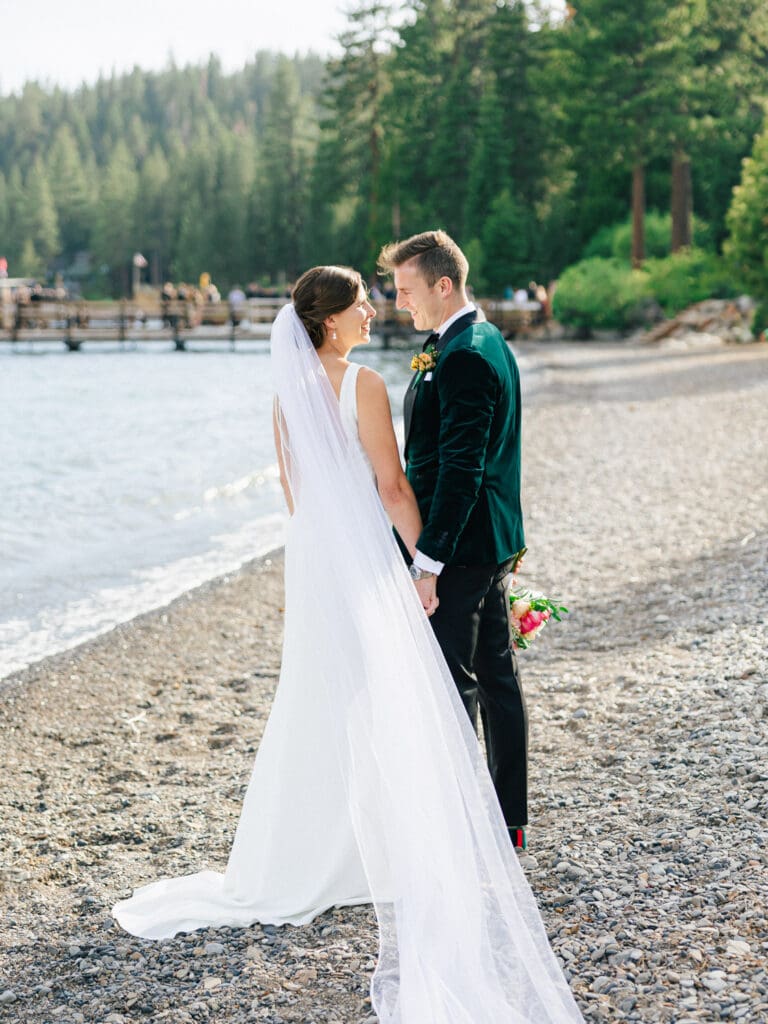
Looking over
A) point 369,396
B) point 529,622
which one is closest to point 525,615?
point 529,622

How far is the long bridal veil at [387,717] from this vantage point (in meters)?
3.36

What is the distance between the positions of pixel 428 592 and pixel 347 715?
19.0 inches

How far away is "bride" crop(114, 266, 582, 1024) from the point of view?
3.54m

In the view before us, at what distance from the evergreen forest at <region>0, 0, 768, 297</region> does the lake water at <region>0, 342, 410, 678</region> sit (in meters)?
15.7

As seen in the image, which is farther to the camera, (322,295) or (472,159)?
(472,159)

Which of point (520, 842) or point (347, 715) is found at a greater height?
point (347, 715)

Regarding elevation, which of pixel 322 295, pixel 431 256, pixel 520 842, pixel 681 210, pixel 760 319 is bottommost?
pixel 520 842

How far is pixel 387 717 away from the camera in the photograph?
12.0 ft

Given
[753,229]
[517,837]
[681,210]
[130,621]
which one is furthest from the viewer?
[681,210]

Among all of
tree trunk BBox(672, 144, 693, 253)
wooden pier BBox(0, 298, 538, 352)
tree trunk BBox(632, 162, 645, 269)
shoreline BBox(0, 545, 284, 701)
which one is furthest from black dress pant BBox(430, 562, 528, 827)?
wooden pier BBox(0, 298, 538, 352)

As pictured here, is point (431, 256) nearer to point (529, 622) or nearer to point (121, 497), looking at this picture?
point (529, 622)

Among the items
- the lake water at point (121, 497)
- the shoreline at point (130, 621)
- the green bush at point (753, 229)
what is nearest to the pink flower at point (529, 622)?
the shoreline at point (130, 621)

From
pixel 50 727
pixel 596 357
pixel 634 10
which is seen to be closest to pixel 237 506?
pixel 50 727

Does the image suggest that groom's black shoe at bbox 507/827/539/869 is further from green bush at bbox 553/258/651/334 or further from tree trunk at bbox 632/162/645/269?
tree trunk at bbox 632/162/645/269
